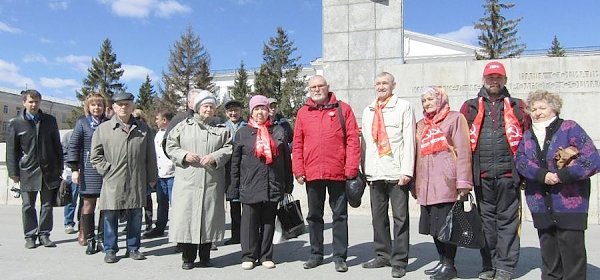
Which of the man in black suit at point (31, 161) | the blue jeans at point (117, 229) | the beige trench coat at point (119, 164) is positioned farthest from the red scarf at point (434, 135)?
the man in black suit at point (31, 161)

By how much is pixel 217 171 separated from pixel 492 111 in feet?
9.08

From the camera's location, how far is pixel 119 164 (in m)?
5.33

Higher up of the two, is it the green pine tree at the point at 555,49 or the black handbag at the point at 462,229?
the green pine tree at the point at 555,49

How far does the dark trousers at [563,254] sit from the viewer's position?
385cm

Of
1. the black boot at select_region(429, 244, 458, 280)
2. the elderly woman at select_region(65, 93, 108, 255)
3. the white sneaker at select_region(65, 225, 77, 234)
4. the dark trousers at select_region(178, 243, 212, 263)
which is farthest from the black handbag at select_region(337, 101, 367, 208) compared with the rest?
the white sneaker at select_region(65, 225, 77, 234)

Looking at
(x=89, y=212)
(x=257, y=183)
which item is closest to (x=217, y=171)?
(x=257, y=183)

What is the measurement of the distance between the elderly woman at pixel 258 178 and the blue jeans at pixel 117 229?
1177 millimetres

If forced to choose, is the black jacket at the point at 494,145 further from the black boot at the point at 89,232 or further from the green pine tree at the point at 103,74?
the green pine tree at the point at 103,74

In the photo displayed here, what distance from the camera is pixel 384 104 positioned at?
4859 mm

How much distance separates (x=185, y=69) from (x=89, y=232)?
49.0 m

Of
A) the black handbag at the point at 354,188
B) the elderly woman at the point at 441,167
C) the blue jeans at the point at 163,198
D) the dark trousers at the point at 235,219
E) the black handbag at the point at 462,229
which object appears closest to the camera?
the black handbag at the point at 462,229

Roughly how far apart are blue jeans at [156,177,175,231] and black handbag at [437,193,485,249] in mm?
4149

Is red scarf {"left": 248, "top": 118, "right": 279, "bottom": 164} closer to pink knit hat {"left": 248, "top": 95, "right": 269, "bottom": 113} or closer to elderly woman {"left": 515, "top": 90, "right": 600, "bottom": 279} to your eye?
pink knit hat {"left": 248, "top": 95, "right": 269, "bottom": 113}

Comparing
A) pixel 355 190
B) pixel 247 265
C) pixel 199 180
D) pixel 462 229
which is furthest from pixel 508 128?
pixel 199 180
